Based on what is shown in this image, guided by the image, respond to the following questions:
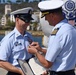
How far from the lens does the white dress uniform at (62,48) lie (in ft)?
8.89

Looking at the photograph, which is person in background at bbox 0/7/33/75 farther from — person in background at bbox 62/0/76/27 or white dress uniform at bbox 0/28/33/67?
person in background at bbox 62/0/76/27

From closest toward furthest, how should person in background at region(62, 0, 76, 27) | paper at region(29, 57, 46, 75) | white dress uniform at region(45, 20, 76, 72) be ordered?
white dress uniform at region(45, 20, 76, 72) < paper at region(29, 57, 46, 75) < person in background at region(62, 0, 76, 27)

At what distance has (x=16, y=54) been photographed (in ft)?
10.6

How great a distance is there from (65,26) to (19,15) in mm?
740

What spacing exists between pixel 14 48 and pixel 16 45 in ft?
0.12

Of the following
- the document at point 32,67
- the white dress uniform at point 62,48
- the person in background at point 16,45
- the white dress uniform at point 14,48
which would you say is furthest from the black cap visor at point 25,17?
the white dress uniform at point 62,48

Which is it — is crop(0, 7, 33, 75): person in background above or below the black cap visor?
below

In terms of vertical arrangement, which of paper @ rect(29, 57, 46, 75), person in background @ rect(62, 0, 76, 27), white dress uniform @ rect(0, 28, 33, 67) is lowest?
paper @ rect(29, 57, 46, 75)

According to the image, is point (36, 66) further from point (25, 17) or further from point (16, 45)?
point (25, 17)

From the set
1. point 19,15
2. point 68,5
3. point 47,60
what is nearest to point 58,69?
point 47,60

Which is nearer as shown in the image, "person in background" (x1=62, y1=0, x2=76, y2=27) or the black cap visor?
the black cap visor

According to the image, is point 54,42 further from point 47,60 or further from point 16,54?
point 16,54

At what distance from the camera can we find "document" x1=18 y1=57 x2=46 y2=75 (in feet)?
9.48

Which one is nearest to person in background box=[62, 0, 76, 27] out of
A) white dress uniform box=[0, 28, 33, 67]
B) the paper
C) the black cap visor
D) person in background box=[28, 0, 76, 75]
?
the black cap visor
